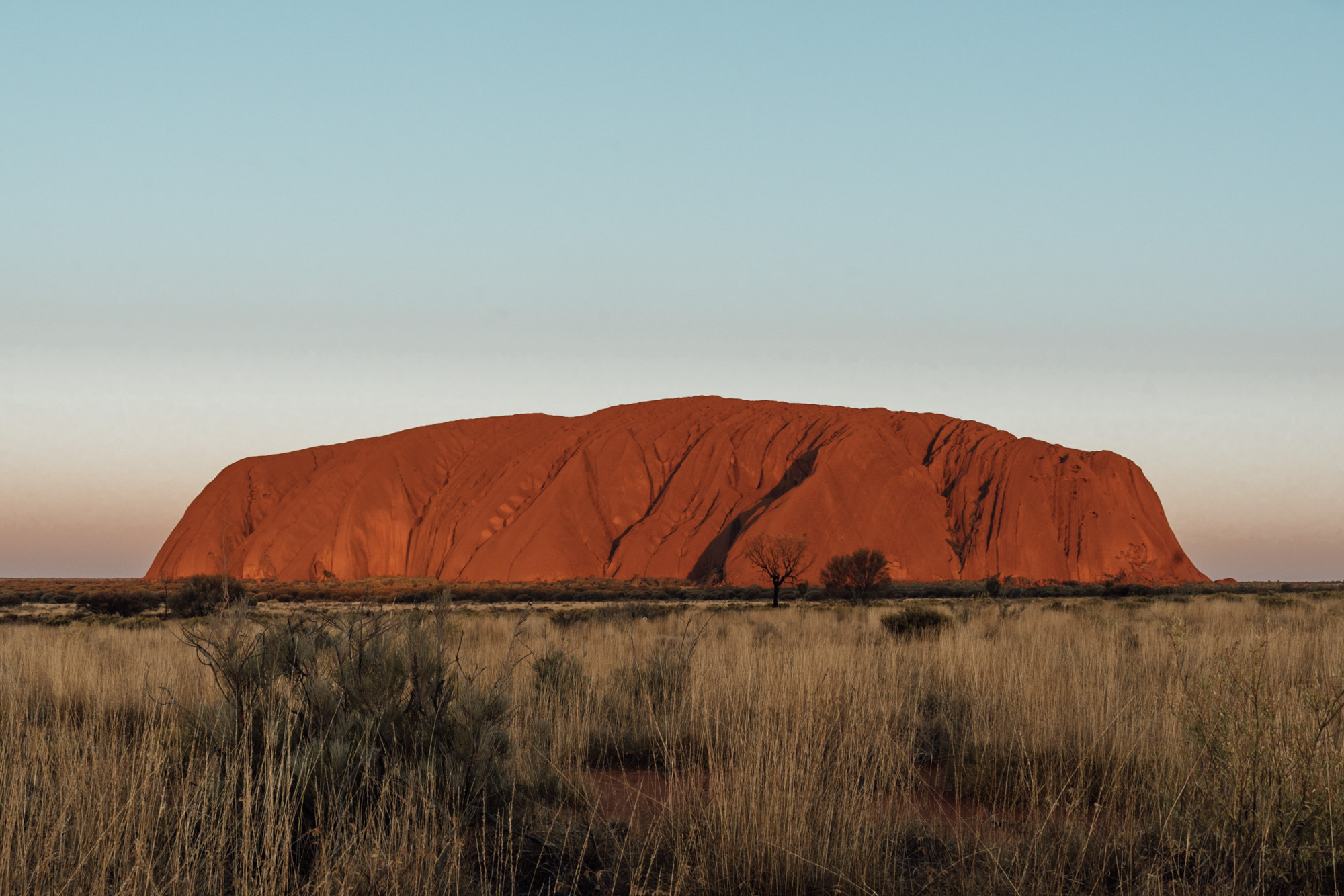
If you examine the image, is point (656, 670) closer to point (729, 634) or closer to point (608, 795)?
point (608, 795)

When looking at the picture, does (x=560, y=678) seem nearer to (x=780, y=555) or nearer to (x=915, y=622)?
(x=915, y=622)

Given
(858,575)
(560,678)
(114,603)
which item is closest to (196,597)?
(114,603)

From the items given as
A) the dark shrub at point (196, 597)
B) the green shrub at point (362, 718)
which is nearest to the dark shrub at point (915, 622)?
the green shrub at point (362, 718)

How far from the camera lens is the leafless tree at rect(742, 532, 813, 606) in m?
44.2

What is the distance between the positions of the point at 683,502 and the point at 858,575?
102ft

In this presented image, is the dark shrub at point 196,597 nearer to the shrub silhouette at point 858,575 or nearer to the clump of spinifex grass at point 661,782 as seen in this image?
the clump of spinifex grass at point 661,782

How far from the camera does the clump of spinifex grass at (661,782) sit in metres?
3.48

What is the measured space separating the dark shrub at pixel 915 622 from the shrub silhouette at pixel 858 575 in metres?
23.8

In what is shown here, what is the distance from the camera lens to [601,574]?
69.2m

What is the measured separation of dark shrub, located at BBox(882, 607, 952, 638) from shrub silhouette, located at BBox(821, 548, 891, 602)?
2383 centimetres

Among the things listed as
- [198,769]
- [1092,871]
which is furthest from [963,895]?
[198,769]

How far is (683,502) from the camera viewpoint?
73312mm

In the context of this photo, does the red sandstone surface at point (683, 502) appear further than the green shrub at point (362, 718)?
Yes

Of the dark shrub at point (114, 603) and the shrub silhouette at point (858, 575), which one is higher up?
the shrub silhouette at point (858, 575)
